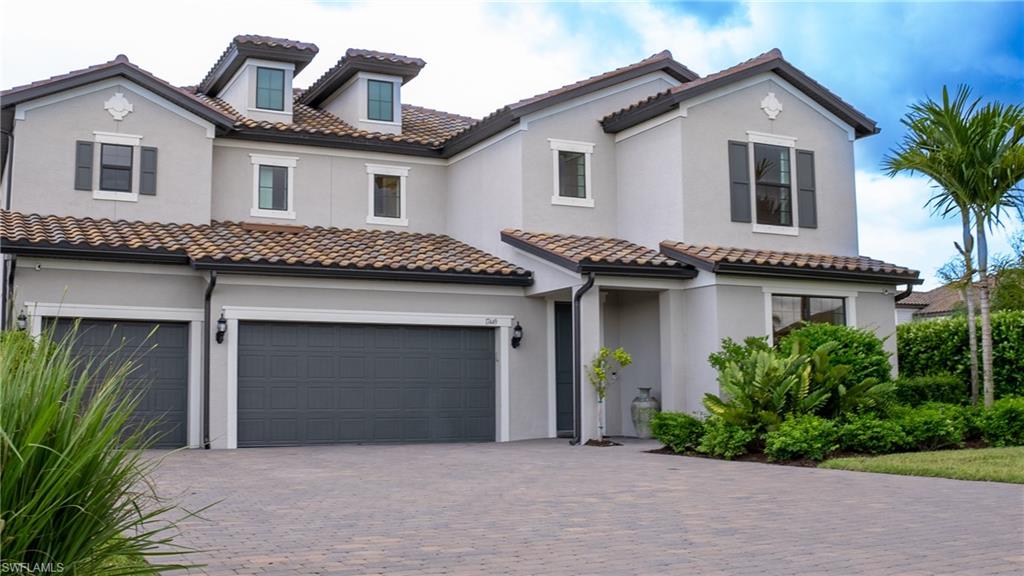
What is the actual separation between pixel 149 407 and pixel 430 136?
8.46 meters

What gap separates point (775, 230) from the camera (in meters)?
18.7

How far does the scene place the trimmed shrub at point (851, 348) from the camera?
617 inches

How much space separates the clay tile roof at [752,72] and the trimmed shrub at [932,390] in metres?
5.11

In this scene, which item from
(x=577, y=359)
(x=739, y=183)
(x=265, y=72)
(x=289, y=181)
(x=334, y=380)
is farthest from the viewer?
(x=265, y=72)

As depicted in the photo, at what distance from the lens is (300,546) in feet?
23.8

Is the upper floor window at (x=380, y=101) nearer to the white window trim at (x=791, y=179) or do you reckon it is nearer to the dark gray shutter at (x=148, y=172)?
the dark gray shutter at (x=148, y=172)

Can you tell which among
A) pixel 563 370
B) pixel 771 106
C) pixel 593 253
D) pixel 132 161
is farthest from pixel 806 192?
pixel 132 161

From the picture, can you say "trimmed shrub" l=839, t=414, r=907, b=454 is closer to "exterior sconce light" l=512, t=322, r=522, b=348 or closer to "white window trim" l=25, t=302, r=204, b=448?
"exterior sconce light" l=512, t=322, r=522, b=348

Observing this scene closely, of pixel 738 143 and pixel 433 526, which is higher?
pixel 738 143

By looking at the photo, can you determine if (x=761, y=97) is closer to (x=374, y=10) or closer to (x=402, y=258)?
(x=402, y=258)

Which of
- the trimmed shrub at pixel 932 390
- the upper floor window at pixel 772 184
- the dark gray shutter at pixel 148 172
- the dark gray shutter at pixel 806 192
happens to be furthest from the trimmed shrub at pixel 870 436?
the dark gray shutter at pixel 148 172

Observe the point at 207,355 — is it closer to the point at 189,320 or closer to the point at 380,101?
the point at 189,320

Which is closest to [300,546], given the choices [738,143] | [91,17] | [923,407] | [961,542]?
[91,17]

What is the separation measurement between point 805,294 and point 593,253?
3905 mm
